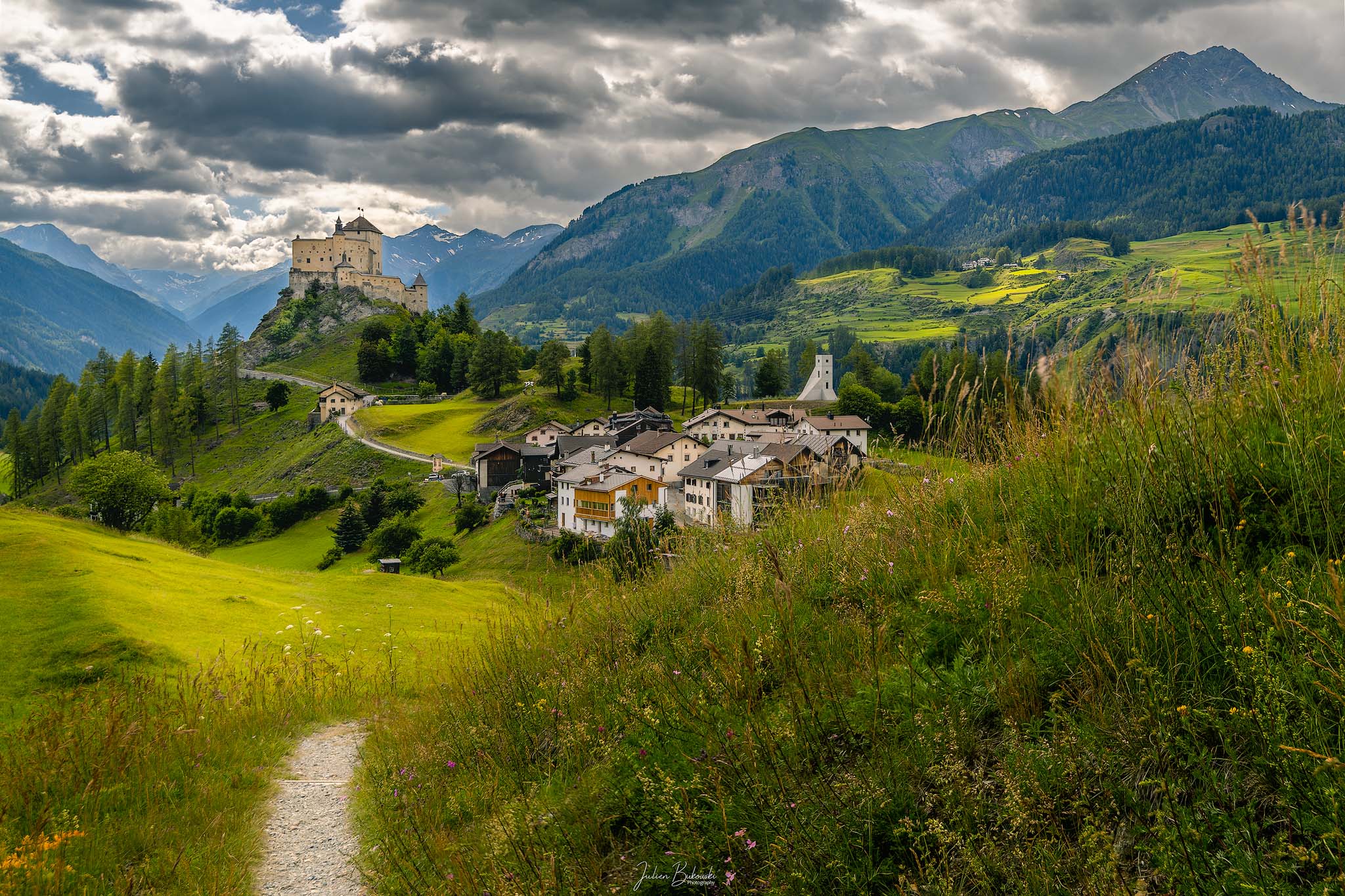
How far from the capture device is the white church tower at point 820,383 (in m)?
121

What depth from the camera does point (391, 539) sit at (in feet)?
220

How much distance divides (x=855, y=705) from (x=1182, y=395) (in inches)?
106

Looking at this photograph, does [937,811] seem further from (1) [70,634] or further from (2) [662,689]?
(1) [70,634]

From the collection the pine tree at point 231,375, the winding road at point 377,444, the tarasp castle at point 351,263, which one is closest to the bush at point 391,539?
the winding road at point 377,444

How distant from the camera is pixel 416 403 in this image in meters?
124

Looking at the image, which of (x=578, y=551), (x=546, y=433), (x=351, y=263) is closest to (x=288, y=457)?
(x=546, y=433)

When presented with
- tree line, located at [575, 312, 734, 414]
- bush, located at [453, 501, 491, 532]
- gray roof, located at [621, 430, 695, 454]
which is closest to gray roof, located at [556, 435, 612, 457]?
gray roof, located at [621, 430, 695, 454]

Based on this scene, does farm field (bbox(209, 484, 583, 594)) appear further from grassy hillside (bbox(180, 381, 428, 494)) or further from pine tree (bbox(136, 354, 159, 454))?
pine tree (bbox(136, 354, 159, 454))

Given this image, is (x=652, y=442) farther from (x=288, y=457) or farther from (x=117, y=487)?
(x=288, y=457)

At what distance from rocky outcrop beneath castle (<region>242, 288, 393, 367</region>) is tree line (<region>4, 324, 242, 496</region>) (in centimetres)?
2295

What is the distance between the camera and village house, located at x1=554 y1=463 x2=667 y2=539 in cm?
6300

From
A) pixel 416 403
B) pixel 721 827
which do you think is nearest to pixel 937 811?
pixel 721 827

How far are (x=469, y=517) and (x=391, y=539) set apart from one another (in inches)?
275

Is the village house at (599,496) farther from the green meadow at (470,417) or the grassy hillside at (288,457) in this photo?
the grassy hillside at (288,457)
